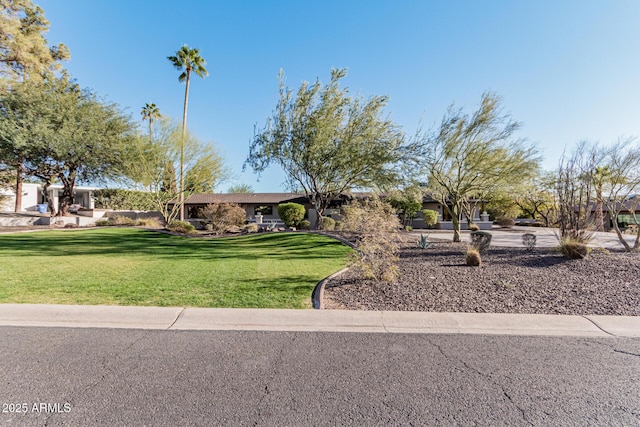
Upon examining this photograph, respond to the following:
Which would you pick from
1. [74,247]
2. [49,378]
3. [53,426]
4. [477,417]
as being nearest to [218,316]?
[49,378]

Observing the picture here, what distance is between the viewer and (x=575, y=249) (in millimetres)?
9797

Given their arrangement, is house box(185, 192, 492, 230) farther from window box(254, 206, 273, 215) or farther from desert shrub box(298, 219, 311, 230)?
desert shrub box(298, 219, 311, 230)

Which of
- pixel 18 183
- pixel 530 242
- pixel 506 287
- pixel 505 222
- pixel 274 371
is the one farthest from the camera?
pixel 505 222

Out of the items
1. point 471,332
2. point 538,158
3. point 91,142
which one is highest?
point 91,142

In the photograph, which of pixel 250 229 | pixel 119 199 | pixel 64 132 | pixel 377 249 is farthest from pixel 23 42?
pixel 377 249

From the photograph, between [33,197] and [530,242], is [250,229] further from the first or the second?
[33,197]

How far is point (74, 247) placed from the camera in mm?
13641

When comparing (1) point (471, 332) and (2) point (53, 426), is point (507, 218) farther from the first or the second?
(2) point (53, 426)

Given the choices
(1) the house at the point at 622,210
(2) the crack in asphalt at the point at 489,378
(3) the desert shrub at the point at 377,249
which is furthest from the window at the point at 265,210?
(2) the crack in asphalt at the point at 489,378

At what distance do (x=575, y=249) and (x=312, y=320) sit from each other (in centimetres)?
935

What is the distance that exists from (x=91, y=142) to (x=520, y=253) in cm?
2931

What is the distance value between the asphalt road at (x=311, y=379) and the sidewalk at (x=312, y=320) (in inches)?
11.0

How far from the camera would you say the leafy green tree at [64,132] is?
22594mm

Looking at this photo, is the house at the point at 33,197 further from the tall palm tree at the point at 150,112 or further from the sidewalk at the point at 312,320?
the sidewalk at the point at 312,320
